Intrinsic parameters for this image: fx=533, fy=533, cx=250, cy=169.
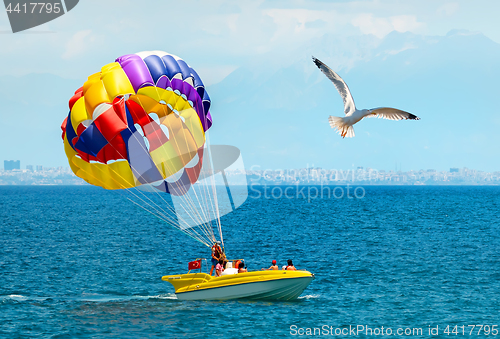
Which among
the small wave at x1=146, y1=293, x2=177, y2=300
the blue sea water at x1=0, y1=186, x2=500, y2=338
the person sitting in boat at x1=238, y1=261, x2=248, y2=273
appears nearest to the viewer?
the blue sea water at x1=0, y1=186, x2=500, y2=338

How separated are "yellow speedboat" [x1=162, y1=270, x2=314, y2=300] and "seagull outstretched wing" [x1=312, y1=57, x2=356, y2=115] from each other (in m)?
8.06

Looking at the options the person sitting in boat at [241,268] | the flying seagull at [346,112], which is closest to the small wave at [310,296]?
the person sitting in boat at [241,268]

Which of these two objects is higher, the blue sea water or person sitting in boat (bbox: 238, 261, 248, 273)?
person sitting in boat (bbox: 238, 261, 248, 273)

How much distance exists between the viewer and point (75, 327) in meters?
19.0

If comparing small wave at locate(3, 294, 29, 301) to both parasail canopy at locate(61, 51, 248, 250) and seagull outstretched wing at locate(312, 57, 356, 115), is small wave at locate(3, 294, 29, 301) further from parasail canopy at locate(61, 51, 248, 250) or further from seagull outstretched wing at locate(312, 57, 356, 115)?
seagull outstretched wing at locate(312, 57, 356, 115)

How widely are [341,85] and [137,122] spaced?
10336mm

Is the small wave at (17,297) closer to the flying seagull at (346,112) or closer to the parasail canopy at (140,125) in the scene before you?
the parasail canopy at (140,125)

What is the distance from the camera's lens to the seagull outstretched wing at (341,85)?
15.9 meters

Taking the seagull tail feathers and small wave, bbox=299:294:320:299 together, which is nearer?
the seagull tail feathers

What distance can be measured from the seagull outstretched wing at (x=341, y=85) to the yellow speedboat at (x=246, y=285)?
26.4ft

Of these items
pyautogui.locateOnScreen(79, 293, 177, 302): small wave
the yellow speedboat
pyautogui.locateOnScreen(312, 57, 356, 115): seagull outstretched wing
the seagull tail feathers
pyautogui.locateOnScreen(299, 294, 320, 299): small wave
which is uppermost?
pyautogui.locateOnScreen(312, 57, 356, 115): seagull outstretched wing

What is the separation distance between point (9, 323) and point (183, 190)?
9.49m

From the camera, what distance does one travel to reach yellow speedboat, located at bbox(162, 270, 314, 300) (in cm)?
2152

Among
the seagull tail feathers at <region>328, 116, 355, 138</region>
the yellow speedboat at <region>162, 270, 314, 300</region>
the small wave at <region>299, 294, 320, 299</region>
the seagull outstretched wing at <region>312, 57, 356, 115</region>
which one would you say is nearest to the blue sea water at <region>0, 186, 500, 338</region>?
the small wave at <region>299, 294, 320, 299</region>
